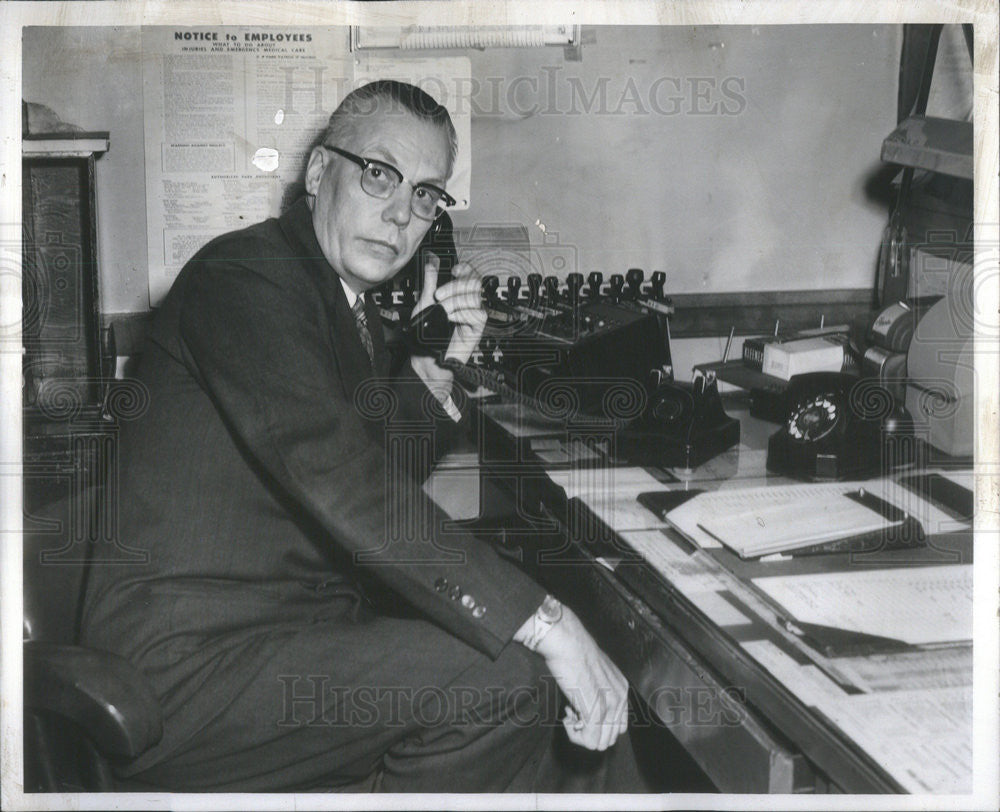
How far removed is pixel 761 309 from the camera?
5.86 ft

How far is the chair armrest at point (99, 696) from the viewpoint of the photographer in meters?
0.90

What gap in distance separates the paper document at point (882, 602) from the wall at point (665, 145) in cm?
75

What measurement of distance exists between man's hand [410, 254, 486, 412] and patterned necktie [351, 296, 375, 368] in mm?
212

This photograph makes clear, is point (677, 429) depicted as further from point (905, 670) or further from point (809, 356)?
point (905, 670)

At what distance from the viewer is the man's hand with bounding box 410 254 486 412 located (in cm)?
166

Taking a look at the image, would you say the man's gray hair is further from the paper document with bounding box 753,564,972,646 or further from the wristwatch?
the paper document with bounding box 753,564,972,646

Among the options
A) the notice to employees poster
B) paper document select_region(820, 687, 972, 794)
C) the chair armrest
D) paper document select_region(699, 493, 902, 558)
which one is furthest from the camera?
the notice to employees poster

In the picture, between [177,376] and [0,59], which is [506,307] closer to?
[177,376]

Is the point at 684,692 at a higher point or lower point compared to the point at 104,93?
lower

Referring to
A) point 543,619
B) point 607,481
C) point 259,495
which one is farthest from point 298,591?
point 607,481

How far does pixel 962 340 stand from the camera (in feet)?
4.40

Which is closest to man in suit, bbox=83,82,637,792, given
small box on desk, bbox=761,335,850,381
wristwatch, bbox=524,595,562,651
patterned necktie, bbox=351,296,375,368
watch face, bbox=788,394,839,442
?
wristwatch, bbox=524,595,562,651

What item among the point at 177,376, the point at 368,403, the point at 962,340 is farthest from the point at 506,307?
the point at 962,340

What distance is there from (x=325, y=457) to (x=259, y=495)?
155 millimetres
